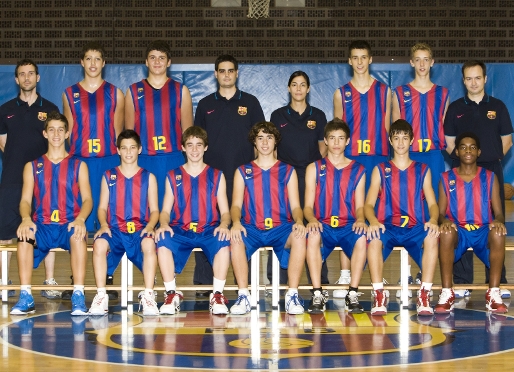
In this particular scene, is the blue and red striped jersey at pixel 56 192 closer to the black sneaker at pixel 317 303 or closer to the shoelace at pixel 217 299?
the shoelace at pixel 217 299

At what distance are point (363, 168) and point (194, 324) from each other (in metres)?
1.81

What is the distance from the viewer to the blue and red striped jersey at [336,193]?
6.36m

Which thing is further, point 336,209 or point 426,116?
point 426,116

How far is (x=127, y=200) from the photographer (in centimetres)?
627

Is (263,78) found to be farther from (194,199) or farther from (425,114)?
(194,199)

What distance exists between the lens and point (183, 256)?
20.3 ft

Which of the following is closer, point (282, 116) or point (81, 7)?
point (282, 116)

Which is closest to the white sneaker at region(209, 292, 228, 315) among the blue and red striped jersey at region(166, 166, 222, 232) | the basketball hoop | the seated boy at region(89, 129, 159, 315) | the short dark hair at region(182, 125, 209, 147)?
the seated boy at region(89, 129, 159, 315)

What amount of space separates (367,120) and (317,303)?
1647 mm

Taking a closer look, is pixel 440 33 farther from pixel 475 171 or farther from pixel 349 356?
pixel 349 356

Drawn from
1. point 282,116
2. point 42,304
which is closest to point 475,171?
point 282,116

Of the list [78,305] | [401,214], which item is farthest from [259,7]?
[78,305]

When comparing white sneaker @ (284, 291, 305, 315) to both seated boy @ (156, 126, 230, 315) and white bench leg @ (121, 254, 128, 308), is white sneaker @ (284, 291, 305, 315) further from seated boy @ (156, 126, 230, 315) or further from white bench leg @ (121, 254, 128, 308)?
white bench leg @ (121, 254, 128, 308)

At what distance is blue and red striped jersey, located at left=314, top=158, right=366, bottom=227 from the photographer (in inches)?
251
